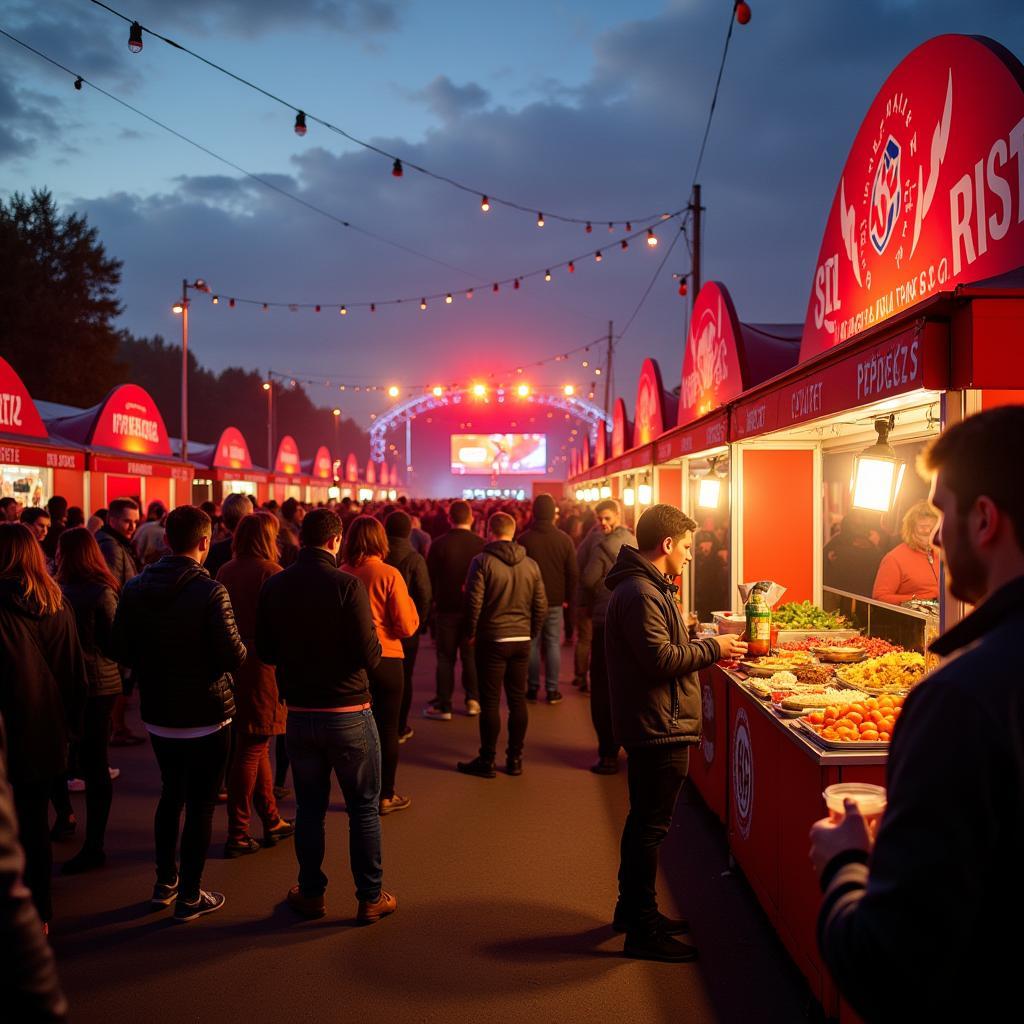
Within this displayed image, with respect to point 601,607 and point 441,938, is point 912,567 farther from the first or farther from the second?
point 441,938

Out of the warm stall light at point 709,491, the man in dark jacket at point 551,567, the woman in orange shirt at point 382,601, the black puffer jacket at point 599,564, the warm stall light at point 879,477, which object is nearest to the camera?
the warm stall light at point 879,477

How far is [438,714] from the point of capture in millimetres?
8562

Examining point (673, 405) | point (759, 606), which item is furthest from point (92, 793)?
point (673, 405)

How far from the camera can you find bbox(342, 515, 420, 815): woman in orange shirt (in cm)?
522

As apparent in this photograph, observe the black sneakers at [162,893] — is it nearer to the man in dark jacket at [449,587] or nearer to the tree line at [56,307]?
the man in dark jacket at [449,587]

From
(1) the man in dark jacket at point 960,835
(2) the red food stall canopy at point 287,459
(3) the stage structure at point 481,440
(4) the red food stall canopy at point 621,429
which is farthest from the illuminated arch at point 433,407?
(1) the man in dark jacket at point 960,835

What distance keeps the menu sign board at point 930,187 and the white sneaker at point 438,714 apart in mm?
4935

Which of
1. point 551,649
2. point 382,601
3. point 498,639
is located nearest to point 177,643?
point 382,601

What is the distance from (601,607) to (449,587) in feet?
5.07

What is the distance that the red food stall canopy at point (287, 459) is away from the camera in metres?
31.4

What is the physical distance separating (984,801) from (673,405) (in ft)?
42.2

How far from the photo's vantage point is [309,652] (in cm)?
402

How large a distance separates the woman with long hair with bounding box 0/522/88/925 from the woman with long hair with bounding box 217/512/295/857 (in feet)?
3.97

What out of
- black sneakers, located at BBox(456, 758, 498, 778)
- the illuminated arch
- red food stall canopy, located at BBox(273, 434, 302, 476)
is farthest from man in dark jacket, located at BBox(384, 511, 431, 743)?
the illuminated arch
